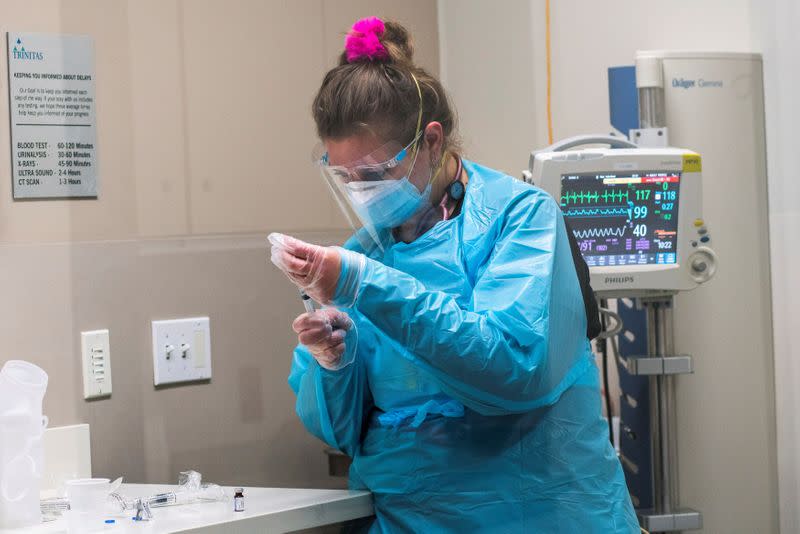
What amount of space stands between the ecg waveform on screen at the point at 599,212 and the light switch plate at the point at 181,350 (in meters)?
0.83

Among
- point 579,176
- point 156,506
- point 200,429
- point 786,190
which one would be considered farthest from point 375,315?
point 786,190

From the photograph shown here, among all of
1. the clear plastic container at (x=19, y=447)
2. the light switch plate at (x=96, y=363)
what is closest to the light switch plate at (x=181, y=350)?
the light switch plate at (x=96, y=363)

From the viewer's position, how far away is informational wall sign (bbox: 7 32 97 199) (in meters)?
1.94

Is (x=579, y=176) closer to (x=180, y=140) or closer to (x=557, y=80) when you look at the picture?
(x=557, y=80)

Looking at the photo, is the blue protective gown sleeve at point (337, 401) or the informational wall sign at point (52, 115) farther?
the informational wall sign at point (52, 115)

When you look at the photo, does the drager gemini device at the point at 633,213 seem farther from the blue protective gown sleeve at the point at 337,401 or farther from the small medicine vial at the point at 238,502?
the small medicine vial at the point at 238,502

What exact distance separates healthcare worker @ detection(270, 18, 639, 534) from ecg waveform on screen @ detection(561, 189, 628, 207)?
0.49 metres

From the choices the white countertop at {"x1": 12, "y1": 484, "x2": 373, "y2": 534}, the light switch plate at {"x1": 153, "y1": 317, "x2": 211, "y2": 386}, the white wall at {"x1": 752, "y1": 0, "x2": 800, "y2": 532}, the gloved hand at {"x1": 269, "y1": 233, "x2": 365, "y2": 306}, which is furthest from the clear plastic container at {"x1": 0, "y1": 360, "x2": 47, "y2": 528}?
the white wall at {"x1": 752, "y1": 0, "x2": 800, "y2": 532}

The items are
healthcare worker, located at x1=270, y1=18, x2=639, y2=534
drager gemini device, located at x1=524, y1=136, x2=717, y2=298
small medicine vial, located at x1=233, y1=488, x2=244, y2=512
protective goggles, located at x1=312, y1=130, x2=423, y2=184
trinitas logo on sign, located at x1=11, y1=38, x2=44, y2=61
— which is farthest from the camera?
drager gemini device, located at x1=524, y1=136, x2=717, y2=298

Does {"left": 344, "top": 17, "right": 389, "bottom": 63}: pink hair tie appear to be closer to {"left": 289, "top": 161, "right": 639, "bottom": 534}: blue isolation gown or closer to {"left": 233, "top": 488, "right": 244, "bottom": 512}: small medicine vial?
{"left": 289, "top": 161, "right": 639, "bottom": 534}: blue isolation gown

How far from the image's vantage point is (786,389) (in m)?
2.28

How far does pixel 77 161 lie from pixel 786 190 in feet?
5.04

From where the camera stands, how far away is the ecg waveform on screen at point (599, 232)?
209 cm

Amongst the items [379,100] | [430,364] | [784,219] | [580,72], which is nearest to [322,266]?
[430,364]
